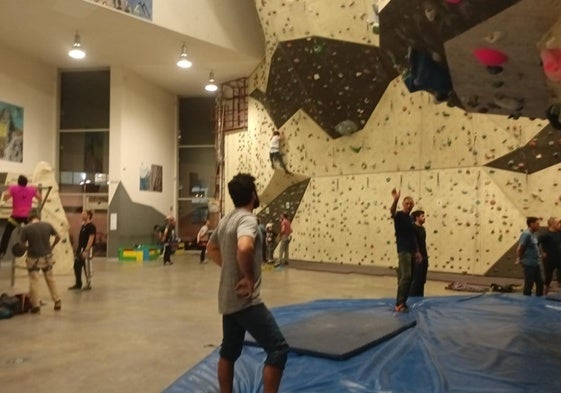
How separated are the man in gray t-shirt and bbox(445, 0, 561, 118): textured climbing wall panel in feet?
7.42

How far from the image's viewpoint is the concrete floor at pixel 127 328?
4285mm

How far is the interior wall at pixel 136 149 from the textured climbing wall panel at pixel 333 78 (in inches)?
207

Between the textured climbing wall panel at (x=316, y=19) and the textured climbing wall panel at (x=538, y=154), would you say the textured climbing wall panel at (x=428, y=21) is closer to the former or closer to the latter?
the textured climbing wall panel at (x=538, y=154)

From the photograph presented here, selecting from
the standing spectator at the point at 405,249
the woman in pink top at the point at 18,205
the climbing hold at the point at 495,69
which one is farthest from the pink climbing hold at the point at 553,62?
the woman in pink top at the point at 18,205

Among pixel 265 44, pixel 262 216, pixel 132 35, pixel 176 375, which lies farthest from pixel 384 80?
pixel 176 375

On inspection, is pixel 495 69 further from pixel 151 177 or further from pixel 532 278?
pixel 151 177

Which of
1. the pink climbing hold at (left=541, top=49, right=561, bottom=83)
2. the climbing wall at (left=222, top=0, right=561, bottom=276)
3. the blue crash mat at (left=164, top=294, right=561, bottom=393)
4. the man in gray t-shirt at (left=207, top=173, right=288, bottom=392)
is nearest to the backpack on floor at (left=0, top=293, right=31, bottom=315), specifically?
the blue crash mat at (left=164, top=294, right=561, bottom=393)

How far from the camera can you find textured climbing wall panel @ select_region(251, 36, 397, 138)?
505 inches

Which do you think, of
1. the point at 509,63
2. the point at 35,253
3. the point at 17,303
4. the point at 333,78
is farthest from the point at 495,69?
the point at 333,78

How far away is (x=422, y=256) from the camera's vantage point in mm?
7570

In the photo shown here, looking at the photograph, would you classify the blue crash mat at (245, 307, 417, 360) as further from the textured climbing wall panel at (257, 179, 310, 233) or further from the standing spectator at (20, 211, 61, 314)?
the textured climbing wall panel at (257, 179, 310, 233)

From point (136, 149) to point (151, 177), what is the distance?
4.24 feet

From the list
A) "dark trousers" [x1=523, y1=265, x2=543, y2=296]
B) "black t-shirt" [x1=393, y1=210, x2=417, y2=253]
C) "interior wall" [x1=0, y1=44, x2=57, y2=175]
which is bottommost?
"dark trousers" [x1=523, y1=265, x2=543, y2=296]

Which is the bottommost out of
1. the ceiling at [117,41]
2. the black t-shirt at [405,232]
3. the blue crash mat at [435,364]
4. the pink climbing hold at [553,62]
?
the blue crash mat at [435,364]
